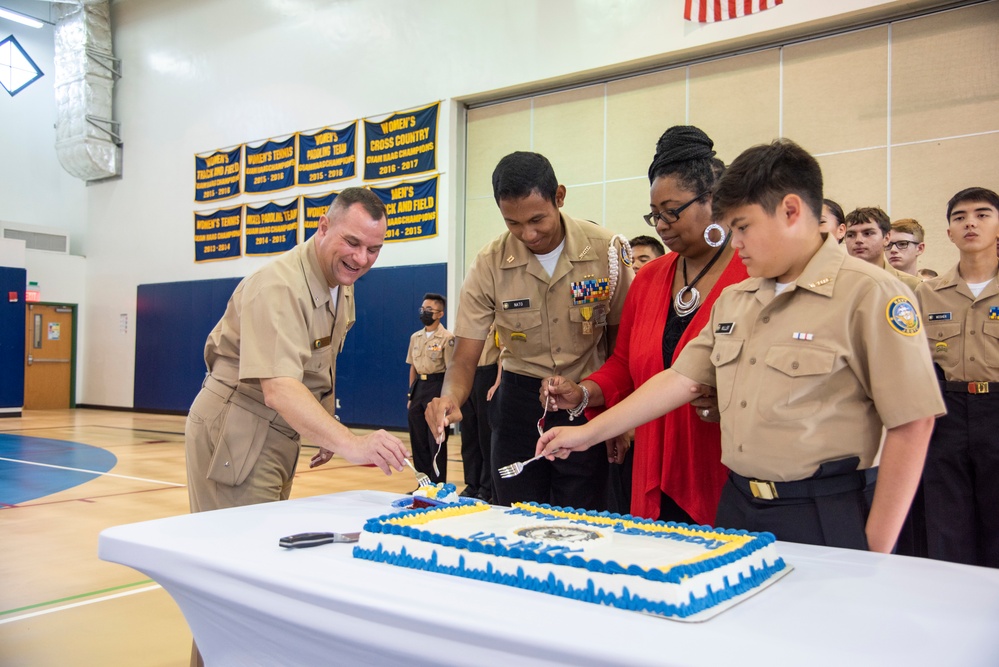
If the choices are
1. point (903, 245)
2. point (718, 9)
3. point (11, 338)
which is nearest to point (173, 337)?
point (11, 338)

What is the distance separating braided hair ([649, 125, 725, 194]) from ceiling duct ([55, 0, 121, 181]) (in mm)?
14197

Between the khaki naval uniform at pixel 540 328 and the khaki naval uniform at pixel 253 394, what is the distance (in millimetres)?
528

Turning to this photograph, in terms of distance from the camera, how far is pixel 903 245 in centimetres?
387

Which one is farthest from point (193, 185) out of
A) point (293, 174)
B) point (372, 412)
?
point (372, 412)

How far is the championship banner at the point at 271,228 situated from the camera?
1138 centimetres

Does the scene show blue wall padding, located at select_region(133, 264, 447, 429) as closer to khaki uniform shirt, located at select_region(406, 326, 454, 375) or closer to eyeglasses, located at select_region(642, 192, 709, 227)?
khaki uniform shirt, located at select_region(406, 326, 454, 375)

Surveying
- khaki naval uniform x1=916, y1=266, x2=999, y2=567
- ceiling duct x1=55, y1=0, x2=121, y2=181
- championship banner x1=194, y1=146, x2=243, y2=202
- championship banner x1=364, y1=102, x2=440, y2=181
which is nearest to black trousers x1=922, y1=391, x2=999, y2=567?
khaki naval uniform x1=916, y1=266, x2=999, y2=567

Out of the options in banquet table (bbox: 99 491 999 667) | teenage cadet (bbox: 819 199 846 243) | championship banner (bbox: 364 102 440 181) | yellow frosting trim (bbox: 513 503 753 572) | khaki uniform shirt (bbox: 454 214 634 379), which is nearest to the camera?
banquet table (bbox: 99 491 999 667)

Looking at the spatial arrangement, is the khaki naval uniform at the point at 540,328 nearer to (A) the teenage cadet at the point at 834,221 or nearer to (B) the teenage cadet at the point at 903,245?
(A) the teenage cadet at the point at 834,221

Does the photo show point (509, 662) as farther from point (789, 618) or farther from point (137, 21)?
point (137, 21)

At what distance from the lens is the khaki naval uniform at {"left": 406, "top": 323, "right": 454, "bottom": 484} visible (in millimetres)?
6141

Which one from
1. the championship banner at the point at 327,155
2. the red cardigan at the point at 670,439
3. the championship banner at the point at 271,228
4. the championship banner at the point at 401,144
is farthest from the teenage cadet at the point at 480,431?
the championship banner at the point at 271,228

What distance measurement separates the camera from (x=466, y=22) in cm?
929

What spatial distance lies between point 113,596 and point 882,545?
10.4 feet
